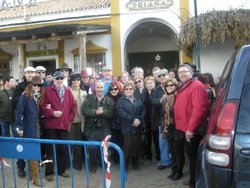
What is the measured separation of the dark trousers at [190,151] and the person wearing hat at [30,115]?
2209mm

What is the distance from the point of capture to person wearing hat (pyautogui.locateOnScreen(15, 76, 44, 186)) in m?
5.81

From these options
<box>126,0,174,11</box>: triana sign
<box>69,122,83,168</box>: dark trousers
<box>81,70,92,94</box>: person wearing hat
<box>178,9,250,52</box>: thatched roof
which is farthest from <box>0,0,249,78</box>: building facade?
<box>69,122,83,168</box>: dark trousers

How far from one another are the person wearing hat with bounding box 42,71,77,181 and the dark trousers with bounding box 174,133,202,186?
189 cm

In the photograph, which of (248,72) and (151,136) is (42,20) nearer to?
(151,136)

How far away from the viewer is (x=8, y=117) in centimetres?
787

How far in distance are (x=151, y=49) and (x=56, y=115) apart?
528 inches

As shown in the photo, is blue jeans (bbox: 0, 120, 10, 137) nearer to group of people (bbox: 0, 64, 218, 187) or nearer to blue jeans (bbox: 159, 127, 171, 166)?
group of people (bbox: 0, 64, 218, 187)

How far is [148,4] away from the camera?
1578 centimetres

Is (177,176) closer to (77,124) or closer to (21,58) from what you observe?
(77,124)

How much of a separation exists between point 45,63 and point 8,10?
4071mm

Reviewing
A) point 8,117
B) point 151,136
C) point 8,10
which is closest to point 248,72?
point 151,136

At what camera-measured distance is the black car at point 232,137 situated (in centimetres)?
274

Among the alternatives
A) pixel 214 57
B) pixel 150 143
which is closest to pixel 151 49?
pixel 214 57

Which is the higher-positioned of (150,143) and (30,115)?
(30,115)
